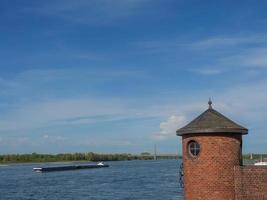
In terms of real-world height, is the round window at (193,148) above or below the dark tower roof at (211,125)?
below

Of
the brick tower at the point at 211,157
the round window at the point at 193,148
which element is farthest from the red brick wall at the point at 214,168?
the round window at the point at 193,148

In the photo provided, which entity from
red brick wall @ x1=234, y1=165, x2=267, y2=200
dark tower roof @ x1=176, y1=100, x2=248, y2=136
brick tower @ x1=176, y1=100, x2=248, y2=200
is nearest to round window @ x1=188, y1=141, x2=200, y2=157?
brick tower @ x1=176, y1=100, x2=248, y2=200

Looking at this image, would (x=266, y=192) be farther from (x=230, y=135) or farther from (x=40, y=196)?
(x=40, y=196)

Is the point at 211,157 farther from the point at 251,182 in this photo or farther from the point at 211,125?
the point at 251,182

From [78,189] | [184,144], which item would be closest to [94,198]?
[78,189]

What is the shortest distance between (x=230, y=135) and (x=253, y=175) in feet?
4.84

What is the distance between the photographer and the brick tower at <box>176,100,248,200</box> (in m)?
15.9

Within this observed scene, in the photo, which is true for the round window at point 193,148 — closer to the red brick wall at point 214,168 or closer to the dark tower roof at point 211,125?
the red brick wall at point 214,168

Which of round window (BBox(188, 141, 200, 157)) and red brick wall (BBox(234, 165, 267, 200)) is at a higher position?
round window (BBox(188, 141, 200, 157))

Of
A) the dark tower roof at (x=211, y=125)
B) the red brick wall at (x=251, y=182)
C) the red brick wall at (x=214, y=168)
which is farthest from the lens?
the dark tower roof at (x=211, y=125)

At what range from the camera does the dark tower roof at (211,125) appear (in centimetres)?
1612

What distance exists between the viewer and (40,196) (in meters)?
50.8

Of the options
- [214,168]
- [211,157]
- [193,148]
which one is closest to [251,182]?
[214,168]

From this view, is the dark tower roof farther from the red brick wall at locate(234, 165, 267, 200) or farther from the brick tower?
the red brick wall at locate(234, 165, 267, 200)
